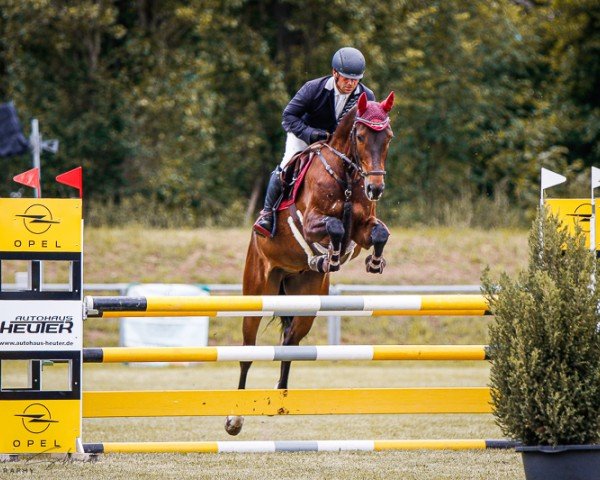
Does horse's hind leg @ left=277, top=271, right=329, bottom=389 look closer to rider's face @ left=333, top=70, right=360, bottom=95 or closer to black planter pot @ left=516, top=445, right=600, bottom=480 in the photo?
rider's face @ left=333, top=70, right=360, bottom=95

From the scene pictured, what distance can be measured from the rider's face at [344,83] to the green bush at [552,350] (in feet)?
7.68

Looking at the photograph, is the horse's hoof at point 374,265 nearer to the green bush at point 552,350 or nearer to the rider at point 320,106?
the rider at point 320,106

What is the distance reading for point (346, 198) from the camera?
6.19m

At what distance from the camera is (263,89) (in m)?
21.4

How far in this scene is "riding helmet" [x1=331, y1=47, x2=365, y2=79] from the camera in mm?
6172

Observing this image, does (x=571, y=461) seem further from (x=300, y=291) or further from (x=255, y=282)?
(x=255, y=282)

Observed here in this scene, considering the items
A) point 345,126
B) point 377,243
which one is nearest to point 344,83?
point 345,126

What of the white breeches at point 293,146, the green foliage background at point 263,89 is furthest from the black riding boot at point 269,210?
the green foliage background at point 263,89

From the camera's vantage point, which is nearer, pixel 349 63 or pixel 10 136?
pixel 349 63

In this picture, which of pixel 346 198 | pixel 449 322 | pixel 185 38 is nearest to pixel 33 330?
pixel 346 198

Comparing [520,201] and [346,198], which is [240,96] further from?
[346,198]

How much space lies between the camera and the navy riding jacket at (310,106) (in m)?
6.44

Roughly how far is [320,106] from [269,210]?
751mm

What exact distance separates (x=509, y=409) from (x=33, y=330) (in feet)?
7.24
